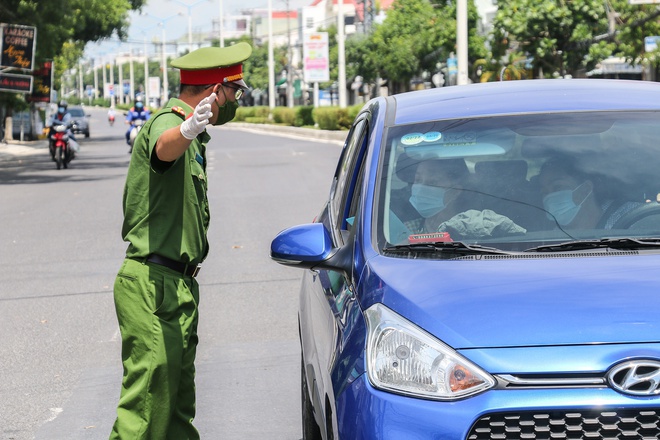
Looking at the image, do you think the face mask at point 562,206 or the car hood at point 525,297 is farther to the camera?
the face mask at point 562,206

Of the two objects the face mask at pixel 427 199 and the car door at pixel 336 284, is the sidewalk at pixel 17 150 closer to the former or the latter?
the car door at pixel 336 284

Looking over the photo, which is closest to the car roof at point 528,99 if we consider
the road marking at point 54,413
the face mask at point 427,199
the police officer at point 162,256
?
the face mask at point 427,199

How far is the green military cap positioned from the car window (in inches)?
22.2

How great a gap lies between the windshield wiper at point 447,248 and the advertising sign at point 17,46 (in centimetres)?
3220

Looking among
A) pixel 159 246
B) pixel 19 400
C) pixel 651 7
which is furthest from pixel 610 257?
pixel 651 7

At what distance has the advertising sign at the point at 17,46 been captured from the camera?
115ft

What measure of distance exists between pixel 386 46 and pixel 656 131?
2971 inches

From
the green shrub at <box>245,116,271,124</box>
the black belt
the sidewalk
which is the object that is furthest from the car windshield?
the green shrub at <box>245,116,271,124</box>

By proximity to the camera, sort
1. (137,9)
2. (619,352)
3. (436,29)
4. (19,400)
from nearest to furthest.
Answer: (619,352) < (19,400) < (137,9) < (436,29)

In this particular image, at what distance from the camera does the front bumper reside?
320cm

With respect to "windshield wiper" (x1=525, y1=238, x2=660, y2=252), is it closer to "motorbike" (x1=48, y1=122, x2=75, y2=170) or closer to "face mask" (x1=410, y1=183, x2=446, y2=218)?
"face mask" (x1=410, y1=183, x2=446, y2=218)

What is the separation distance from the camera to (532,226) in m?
4.30

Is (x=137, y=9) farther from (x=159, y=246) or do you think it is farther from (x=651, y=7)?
(x=159, y=246)

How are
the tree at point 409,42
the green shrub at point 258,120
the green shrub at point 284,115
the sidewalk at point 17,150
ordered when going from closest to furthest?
the sidewalk at point 17,150, the green shrub at point 284,115, the tree at point 409,42, the green shrub at point 258,120
